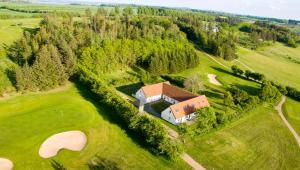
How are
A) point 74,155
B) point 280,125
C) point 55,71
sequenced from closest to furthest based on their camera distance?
Answer: point 74,155
point 280,125
point 55,71

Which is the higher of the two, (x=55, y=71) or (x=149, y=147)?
(x=55, y=71)

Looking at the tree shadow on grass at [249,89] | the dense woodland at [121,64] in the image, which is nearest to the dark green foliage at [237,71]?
the dense woodland at [121,64]

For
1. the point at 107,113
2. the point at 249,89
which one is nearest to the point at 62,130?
the point at 107,113

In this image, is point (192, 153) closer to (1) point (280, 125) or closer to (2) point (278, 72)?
(1) point (280, 125)

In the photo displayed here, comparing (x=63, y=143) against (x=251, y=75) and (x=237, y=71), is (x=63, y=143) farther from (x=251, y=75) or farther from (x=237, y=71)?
(x=237, y=71)

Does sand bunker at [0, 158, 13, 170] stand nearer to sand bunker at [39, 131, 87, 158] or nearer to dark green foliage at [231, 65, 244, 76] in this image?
sand bunker at [39, 131, 87, 158]

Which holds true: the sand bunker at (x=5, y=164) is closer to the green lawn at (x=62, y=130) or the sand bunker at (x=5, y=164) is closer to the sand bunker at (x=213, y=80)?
the green lawn at (x=62, y=130)

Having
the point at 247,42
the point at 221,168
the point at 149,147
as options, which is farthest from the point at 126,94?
the point at 247,42
